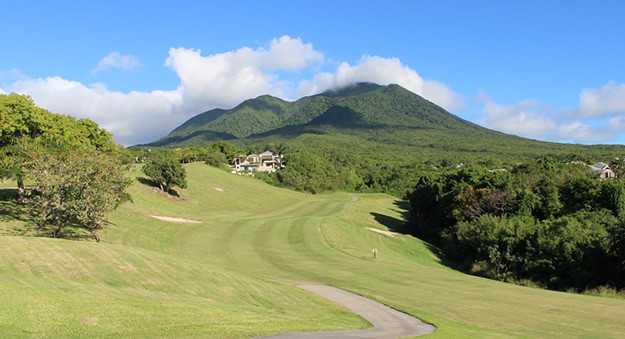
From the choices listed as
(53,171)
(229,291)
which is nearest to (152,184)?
(53,171)

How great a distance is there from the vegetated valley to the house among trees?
79777mm

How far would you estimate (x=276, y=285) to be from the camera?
89.0ft

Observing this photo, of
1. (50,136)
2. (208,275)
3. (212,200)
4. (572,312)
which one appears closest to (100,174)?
(50,136)

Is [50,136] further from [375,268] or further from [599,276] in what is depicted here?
[599,276]

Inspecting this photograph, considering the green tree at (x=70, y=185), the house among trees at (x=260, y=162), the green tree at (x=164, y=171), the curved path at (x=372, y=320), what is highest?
the house among trees at (x=260, y=162)

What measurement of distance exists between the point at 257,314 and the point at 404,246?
41.3 m

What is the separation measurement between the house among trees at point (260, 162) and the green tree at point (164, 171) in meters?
83.7

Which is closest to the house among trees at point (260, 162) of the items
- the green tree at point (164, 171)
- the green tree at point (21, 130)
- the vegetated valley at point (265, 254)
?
the vegetated valley at point (265, 254)

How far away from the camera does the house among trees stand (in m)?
170

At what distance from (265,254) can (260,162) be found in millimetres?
135898

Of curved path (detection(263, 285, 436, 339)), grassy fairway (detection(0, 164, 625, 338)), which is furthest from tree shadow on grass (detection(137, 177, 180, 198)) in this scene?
curved path (detection(263, 285, 436, 339))

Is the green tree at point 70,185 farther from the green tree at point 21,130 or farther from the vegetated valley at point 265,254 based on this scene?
the green tree at point 21,130

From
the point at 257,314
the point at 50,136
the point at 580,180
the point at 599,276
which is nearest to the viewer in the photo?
the point at 257,314

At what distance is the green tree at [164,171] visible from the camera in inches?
3127
